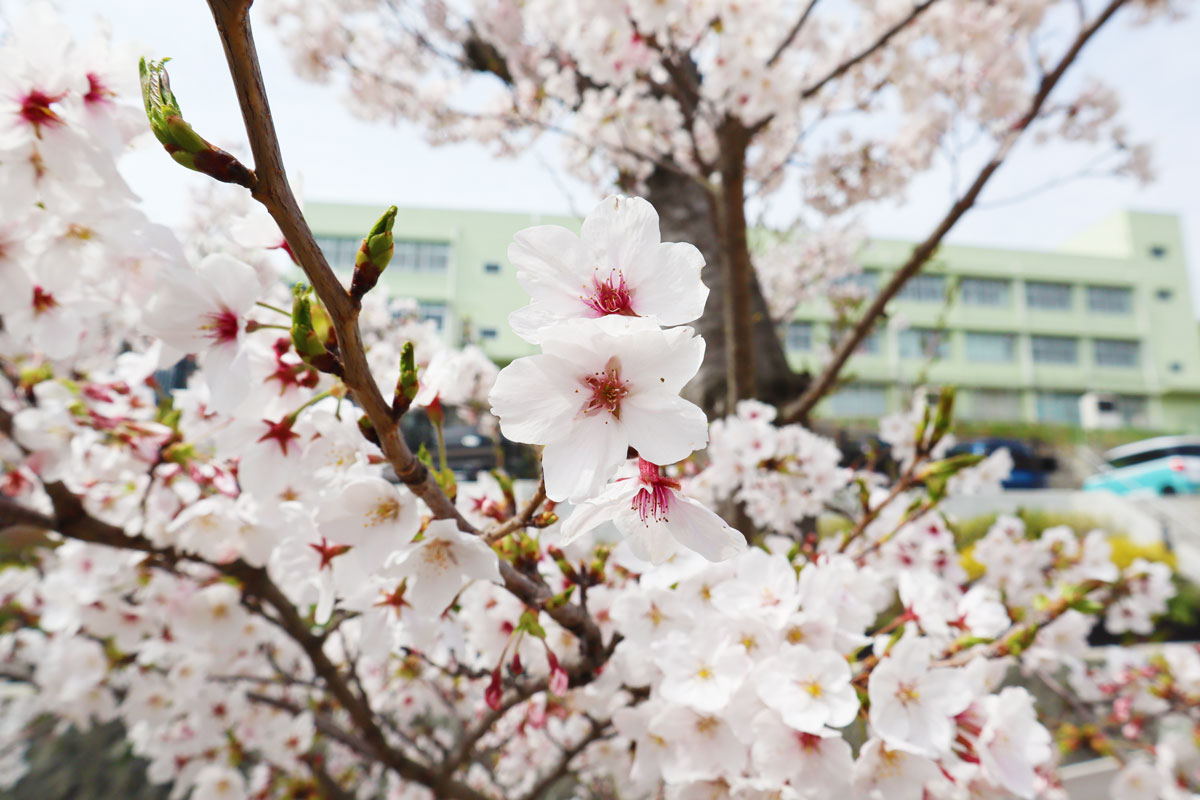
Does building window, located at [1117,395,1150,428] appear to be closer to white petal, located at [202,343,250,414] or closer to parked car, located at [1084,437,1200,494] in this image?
parked car, located at [1084,437,1200,494]

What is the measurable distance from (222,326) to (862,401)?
96.7 ft

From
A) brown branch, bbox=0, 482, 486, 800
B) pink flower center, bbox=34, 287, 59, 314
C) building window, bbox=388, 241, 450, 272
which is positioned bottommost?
brown branch, bbox=0, 482, 486, 800

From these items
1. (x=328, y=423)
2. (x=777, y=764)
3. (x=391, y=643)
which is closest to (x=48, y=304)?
(x=328, y=423)

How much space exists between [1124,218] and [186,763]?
137 feet

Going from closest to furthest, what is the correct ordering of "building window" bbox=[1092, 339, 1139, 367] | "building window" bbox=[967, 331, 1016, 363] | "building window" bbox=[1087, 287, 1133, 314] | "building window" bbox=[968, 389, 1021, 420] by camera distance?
1. "building window" bbox=[968, 389, 1021, 420]
2. "building window" bbox=[967, 331, 1016, 363]
3. "building window" bbox=[1092, 339, 1139, 367]
4. "building window" bbox=[1087, 287, 1133, 314]

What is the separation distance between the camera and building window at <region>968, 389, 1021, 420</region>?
90.5 ft

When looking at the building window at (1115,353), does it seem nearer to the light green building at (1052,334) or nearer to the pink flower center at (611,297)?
the light green building at (1052,334)

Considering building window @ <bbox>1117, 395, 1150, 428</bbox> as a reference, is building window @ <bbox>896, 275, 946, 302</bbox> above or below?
above

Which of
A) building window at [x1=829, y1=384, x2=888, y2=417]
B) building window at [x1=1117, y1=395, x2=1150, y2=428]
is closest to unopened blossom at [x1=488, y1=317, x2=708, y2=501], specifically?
building window at [x1=829, y1=384, x2=888, y2=417]

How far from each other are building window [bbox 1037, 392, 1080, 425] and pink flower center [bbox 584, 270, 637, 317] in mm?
34042

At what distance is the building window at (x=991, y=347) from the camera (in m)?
28.3

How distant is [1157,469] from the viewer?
14617mm

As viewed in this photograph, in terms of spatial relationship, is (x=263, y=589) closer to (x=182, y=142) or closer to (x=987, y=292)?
(x=182, y=142)

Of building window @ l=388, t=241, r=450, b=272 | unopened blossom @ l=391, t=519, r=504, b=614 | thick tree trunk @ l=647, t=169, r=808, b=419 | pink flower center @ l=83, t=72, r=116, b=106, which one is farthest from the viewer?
building window @ l=388, t=241, r=450, b=272
